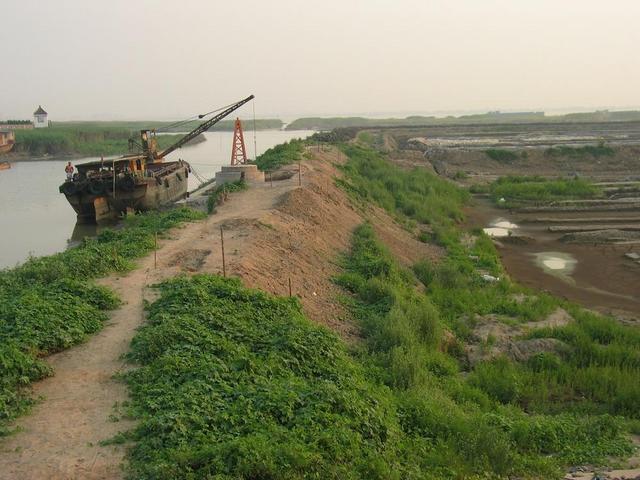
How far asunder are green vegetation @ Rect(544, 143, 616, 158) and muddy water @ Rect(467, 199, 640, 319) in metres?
21.8

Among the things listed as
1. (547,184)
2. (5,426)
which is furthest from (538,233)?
(5,426)

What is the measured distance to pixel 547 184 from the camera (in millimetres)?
34625

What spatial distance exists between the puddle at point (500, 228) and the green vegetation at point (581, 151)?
20570mm

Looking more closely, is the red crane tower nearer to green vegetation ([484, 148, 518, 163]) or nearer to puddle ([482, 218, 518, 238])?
puddle ([482, 218, 518, 238])

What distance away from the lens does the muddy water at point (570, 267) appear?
635 inches

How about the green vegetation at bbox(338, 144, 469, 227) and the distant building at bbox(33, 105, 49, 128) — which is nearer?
the green vegetation at bbox(338, 144, 469, 227)

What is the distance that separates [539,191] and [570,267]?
14.9 metres

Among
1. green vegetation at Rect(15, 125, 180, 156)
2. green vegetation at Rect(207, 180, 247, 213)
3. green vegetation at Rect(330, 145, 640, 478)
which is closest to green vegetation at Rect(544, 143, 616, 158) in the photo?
green vegetation at Rect(207, 180, 247, 213)

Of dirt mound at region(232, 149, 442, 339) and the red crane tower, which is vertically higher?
the red crane tower

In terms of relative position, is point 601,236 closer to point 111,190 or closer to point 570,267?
point 570,267

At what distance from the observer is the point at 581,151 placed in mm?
45969

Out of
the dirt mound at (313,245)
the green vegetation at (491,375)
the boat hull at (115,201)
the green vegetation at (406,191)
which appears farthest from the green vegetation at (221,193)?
the boat hull at (115,201)

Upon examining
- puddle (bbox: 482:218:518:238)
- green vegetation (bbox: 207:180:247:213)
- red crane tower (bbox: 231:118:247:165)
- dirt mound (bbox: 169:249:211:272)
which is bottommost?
puddle (bbox: 482:218:518:238)

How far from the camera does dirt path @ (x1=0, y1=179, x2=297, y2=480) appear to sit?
5.40 metres
